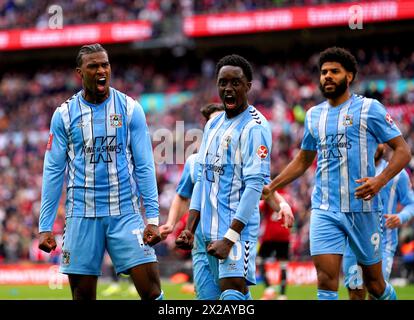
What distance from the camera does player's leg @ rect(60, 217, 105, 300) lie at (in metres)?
6.87

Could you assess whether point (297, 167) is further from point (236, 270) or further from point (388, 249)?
point (388, 249)

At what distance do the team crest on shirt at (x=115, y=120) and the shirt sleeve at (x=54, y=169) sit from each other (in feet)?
1.29

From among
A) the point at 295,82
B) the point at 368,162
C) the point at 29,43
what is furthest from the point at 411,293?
the point at 29,43

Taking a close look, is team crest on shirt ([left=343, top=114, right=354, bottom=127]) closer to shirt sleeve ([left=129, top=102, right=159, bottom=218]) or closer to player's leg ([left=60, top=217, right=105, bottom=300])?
shirt sleeve ([left=129, top=102, right=159, bottom=218])

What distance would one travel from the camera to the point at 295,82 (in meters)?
29.0

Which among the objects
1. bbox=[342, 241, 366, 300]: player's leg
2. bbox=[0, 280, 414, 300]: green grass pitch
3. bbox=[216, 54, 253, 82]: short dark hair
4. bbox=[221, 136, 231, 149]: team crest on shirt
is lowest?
bbox=[0, 280, 414, 300]: green grass pitch

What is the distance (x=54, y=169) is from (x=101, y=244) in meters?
0.71

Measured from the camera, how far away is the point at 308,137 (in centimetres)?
833

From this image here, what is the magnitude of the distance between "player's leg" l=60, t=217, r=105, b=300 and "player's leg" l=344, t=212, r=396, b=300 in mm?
2345

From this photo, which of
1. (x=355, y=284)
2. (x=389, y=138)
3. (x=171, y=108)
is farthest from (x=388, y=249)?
(x=171, y=108)

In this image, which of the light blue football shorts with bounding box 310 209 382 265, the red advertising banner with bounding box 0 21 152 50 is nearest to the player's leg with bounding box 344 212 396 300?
the light blue football shorts with bounding box 310 209 382 265

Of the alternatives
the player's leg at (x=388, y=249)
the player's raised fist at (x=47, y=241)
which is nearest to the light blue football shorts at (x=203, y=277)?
the player's raised fist at (x=47, y=241)

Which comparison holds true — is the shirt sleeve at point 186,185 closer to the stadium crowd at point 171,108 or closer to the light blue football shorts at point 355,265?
the light blue football shorts at point 355,265
